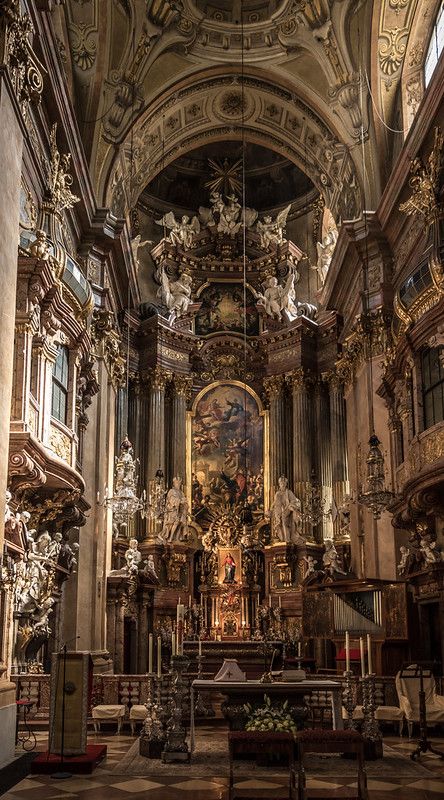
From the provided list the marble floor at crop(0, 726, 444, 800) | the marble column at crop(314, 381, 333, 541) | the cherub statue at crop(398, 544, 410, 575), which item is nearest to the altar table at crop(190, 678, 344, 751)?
the marble floor at crop(0, 726, 444, 800)

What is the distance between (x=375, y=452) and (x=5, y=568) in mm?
7877

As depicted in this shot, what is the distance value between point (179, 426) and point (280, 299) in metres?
5.28

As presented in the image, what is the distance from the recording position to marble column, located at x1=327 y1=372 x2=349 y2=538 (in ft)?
79.6

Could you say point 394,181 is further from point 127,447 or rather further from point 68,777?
point 68,777

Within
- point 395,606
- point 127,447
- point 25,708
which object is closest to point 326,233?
point 127,447

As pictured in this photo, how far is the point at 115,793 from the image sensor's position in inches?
327

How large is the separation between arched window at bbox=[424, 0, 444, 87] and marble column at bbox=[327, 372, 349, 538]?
9.10 m

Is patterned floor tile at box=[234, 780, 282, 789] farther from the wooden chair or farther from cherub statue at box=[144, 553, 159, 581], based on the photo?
cherub statue at box=[144, 553, 159, 581]

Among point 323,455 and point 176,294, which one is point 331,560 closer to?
point 323,455

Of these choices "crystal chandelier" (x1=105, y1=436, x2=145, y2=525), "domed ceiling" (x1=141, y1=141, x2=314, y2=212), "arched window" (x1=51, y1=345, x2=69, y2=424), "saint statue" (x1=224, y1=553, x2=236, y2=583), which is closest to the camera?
"arched window" (x1=51, y1=345, x2=69, y2=424)

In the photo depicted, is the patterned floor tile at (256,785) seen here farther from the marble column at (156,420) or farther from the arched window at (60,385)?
the marble column at (156,420)

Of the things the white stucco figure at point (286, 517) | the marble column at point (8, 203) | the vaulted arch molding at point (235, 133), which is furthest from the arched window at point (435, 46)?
the white stucco figure at point (286, 517)

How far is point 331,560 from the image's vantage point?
72.6 feet

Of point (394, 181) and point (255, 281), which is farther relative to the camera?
point (255, 281)
